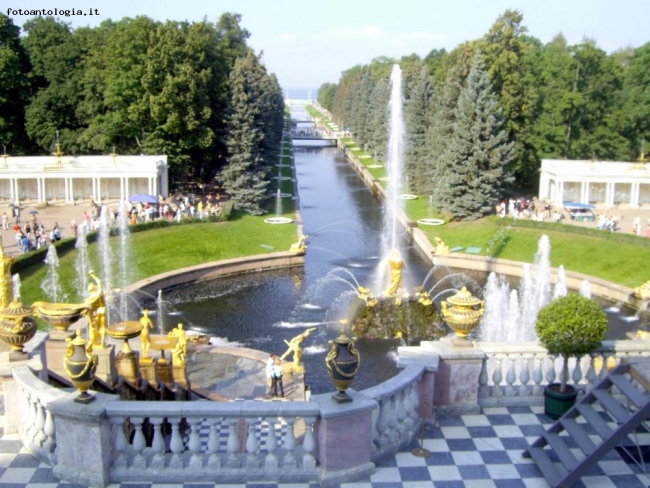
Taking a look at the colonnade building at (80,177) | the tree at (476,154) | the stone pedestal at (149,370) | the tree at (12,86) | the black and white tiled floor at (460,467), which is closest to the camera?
the black and white tiled floor at (460,467)

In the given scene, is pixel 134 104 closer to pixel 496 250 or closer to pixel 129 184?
pixel 129 184

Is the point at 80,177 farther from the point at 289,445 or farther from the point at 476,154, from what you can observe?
the point at 289,445

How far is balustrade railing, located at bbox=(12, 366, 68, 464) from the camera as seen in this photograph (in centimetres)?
912

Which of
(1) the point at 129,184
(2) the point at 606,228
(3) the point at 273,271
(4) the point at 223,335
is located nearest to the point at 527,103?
(2) the point at 606,228

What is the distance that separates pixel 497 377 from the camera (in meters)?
11.0

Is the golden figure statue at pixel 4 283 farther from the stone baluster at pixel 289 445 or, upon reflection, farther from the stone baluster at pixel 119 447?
the stone baluster at pixel 289 445

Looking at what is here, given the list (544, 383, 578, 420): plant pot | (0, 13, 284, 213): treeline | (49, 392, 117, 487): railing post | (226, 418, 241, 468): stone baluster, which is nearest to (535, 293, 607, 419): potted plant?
(544, 383, 578, 420): plant pot

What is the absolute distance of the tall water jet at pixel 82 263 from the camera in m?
32.1

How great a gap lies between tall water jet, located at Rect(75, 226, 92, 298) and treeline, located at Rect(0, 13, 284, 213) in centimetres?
1352

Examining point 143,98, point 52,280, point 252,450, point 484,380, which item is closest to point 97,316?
point 252,450

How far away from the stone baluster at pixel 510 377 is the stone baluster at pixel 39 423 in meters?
6.46

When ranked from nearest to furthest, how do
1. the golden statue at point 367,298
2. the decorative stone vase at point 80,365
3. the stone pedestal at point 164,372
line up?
the decorative stone vase at point 80,365 → the stone pedestal at point 164,372 → the golden statue at point 367,298

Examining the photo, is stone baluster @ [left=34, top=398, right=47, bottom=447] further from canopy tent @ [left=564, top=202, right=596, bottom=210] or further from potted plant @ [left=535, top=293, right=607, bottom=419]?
canopy tent @ [left=564, top=202, right=596, bottom=210]

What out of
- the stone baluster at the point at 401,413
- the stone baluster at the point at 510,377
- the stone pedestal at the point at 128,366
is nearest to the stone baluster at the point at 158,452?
the stone baluster at the point at 401,413
